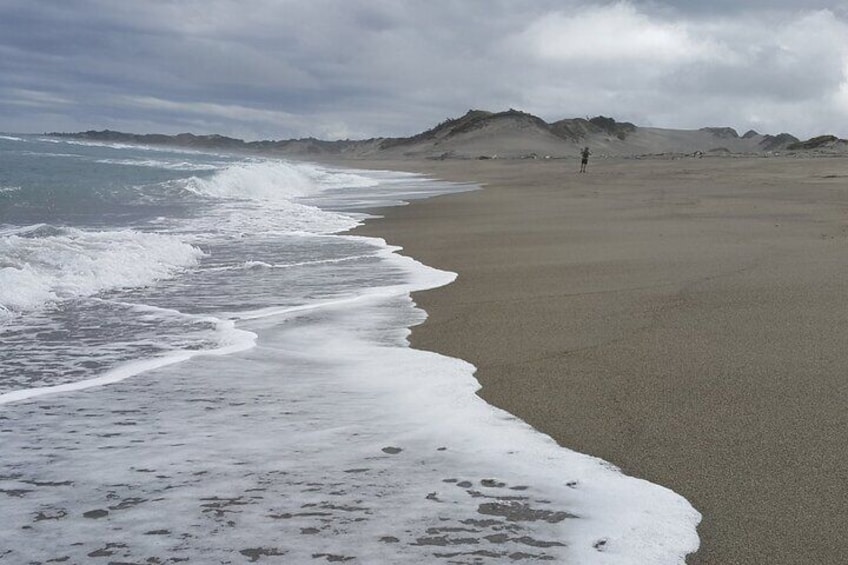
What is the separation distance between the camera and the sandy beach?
10.1 ft

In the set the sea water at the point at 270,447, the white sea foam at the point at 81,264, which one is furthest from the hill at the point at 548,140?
the sea water at the point at 270,447

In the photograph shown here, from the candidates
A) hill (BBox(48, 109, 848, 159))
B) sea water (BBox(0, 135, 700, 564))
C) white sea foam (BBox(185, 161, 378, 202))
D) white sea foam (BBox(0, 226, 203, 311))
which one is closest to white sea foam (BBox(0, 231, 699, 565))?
sea water (BBox(0, 135, 700, 564))

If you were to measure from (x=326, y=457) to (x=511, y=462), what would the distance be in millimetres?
804

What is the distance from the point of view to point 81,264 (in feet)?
28.2

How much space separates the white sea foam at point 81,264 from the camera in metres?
7.37

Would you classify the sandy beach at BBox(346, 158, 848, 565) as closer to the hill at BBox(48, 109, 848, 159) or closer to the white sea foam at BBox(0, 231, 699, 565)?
the white sea foam at BBox(0, 231, 699, 565)

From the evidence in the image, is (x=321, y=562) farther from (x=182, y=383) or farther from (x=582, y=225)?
(x=582, y=225)

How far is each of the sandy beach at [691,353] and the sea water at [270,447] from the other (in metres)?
0.21

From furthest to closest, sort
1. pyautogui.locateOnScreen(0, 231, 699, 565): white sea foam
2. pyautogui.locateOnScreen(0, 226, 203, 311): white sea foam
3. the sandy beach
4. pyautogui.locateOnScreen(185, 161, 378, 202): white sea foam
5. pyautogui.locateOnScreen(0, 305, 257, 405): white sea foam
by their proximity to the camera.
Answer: pyautogui.locateOnScreen(185, 161, 378, 202): white sea foam, pyautogui.locateOnScreen(0, 226, 203, 311): white sea foam, pyautogui.locateOnScreen(0, 305, 257, 405): white sea foam, the sandy beach, pyautogui.locateOnScreen(0, 231, 699, 565): white sea foam

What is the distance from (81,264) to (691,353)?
6.39 metres

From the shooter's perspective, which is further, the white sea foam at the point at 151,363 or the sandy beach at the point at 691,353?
the white sea foam at the point at 151,363

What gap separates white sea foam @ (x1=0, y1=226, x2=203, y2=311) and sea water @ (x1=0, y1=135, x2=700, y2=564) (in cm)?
5

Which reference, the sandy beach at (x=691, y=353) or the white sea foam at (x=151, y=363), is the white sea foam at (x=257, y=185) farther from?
the white sea foam at (x=151, y=363)

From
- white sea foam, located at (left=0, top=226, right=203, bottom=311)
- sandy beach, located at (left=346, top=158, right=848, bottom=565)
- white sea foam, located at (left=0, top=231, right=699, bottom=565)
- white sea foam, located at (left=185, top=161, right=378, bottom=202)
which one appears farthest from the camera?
white sea foam, located at (left=185, top=161, right=378, bottom=202)
